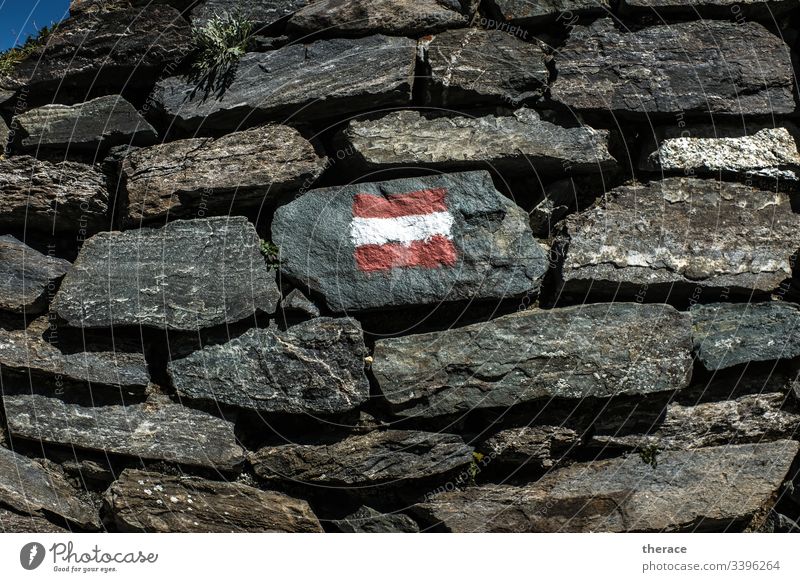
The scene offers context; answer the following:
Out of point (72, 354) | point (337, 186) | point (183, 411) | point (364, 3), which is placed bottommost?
point (183, 411)

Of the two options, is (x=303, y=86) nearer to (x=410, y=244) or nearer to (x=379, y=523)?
(x=410, y=244)

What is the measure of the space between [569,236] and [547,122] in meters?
0.68

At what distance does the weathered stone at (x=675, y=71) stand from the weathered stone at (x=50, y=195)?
9.07 ft

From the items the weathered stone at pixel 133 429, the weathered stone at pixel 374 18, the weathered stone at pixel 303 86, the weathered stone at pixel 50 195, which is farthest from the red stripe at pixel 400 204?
the weathered stone at pixel 50 195

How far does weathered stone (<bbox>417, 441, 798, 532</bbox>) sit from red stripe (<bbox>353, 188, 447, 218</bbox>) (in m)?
1.58

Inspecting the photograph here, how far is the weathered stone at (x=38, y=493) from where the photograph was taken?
426 centimetres

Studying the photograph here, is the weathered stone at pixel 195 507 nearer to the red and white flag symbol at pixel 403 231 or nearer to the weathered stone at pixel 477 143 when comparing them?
the red and white flag symbol at pixel 403 231

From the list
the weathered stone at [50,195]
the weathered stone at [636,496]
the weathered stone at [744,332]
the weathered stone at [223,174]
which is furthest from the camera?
the weathered stone at [50,195]

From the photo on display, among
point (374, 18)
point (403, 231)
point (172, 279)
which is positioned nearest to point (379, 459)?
point (403, 231)

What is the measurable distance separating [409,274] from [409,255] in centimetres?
11

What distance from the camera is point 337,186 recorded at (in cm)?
450

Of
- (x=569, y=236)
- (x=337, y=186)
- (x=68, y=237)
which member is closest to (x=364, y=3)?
(x=337, y=186)

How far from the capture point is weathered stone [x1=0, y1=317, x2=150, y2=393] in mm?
4332

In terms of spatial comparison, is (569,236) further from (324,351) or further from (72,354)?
(72,354)
